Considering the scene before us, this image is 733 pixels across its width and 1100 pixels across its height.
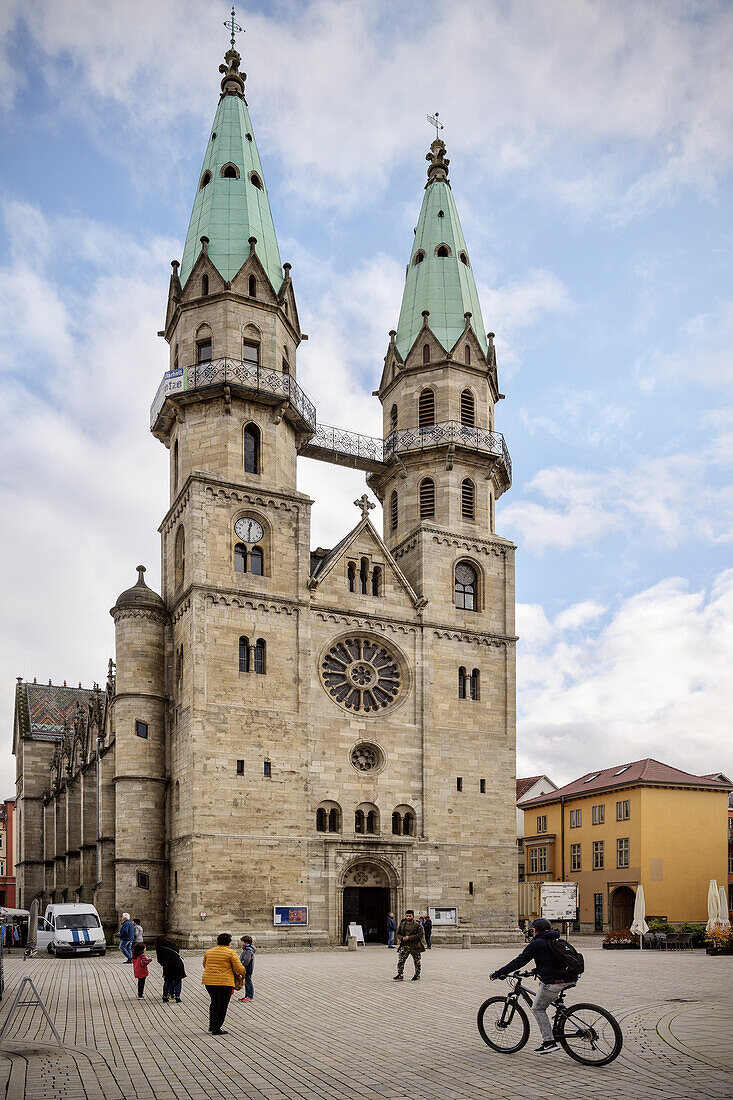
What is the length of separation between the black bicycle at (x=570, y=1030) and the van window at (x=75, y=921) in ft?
79.2

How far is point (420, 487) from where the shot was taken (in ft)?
167

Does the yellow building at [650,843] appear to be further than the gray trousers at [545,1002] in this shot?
Yes

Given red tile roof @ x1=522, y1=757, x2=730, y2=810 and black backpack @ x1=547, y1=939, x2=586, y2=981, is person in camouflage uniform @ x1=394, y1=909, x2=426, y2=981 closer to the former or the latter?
black backpack @ x1=547, y1=939, x2=586, y2=981

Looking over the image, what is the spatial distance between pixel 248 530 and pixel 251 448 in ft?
13.6

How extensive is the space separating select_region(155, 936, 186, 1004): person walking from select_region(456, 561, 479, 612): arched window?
99.3 feet

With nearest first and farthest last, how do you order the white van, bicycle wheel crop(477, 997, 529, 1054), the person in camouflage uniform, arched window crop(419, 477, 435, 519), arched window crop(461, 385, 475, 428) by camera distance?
1. bicycle wheel crop(477, 997, 529, 1054)
2. the person in camouflage uniform
3. the white van
4. arched window crop(419, 477, 435, 519)
5. arched window crop(461, 385, 475, 428)

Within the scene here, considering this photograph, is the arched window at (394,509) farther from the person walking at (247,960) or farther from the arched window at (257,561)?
the person walking at (247,960)

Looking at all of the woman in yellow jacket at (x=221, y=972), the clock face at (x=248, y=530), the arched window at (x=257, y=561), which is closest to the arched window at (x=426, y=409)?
the clock face at (x=248, y=530)

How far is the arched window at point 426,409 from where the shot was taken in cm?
5147

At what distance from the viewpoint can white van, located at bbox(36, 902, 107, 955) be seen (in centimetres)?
3431

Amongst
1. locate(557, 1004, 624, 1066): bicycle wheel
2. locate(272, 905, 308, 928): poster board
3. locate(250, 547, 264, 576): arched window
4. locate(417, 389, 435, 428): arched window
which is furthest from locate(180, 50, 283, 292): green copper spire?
locate(557, 1004, 624, 1066): bicycle wheel

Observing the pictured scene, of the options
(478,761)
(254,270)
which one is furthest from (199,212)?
(478,761)

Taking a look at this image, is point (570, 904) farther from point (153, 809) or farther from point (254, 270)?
point (254, 270)

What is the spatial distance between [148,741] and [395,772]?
1042 centimetres
